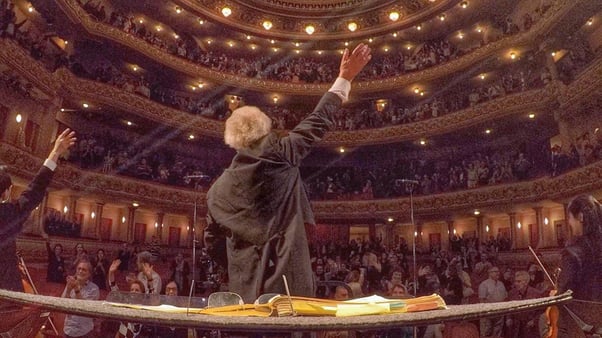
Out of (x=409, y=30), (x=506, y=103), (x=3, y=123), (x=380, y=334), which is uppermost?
(x=409, y=30)

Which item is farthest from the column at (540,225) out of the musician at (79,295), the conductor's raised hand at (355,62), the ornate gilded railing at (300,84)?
the conductor's raised hand at (355,62)

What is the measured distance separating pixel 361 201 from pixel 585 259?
2218 cm

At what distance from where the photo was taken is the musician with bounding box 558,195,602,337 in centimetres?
233

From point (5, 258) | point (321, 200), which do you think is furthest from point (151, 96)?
point (5, 258)

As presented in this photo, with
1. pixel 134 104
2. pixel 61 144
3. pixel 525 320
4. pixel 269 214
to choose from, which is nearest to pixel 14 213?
pixel 61 144

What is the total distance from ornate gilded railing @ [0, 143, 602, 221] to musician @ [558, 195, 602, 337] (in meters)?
15.2

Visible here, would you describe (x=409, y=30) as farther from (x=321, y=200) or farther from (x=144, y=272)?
(x=144, y=272)

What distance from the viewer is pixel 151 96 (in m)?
23.1

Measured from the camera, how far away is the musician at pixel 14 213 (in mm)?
2773

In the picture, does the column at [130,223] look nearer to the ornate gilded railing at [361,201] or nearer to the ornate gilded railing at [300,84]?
the ornate gilded railing at [361,201]

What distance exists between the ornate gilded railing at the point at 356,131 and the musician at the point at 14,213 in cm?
1417

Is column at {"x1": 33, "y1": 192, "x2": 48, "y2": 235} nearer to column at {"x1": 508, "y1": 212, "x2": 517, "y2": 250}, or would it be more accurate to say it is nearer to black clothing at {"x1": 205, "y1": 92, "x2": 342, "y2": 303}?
black clothing at {"x1": 205, "y1": 92, "x2": 342, "y2": 303}

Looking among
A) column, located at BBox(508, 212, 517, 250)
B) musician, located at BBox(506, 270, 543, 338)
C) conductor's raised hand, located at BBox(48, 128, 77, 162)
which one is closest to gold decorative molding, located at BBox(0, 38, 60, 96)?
conductor's raised hand, located at BBox(48, 128, 77, 162)

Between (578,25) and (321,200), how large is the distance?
14.6 meters
